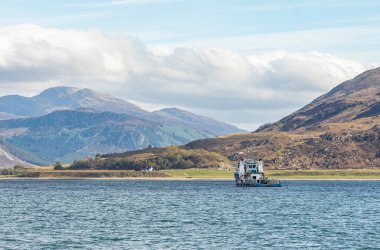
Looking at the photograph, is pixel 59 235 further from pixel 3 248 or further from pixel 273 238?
pixel 273 238

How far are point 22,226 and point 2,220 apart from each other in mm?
13707

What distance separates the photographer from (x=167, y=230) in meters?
Answer: 128

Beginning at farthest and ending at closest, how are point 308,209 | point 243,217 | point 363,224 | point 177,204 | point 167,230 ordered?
point 177,204 → point 308,209 → point 243,217 → point 363,224 → point 167,230

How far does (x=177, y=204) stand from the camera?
651 feet

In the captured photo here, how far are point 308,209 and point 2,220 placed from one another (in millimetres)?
71666

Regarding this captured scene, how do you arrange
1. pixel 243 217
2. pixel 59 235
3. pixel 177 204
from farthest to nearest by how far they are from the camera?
pixel 177 204 < pixel 243 217 < pixel 59 235

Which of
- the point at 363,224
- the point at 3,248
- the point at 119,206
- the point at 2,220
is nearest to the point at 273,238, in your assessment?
the point at 363,224

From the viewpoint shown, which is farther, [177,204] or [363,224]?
[177,204]

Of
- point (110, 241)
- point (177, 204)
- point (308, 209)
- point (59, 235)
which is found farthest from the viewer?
point (177, 204)

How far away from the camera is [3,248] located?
102812 mm

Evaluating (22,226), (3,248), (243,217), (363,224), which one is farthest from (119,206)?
(3,248)

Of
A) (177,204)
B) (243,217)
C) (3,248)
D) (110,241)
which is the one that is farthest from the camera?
(177,204)

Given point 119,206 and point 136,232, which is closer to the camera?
point 136,232

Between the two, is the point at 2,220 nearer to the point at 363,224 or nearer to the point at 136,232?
the point at 136,232
